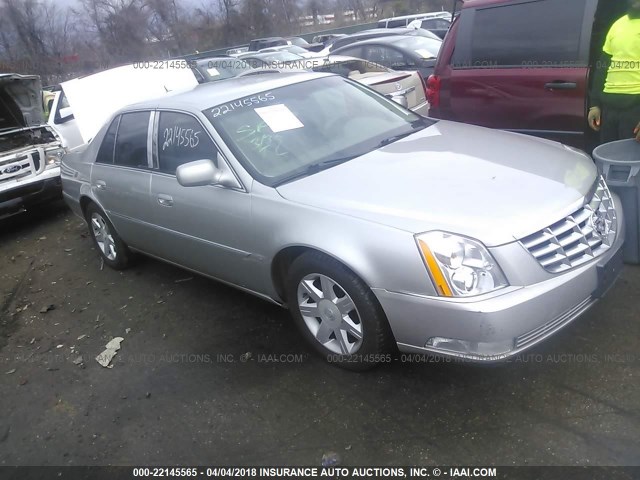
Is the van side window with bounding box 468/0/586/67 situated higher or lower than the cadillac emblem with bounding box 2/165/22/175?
higher

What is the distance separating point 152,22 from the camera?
3581cm

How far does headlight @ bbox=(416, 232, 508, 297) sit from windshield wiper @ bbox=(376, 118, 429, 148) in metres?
1.28

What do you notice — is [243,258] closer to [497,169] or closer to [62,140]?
[497,169]

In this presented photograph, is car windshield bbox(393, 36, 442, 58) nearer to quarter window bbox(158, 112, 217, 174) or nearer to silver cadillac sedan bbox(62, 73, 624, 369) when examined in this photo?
silver cadillac sedan bbox(62, 73, 624, 369)

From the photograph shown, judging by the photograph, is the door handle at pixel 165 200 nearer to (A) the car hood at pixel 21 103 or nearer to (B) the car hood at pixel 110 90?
(B) the car hood at pixel 110 90

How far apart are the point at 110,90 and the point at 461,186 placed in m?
5.99

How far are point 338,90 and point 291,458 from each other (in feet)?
8.69

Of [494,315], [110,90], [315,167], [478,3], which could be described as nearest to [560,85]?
[478,3]

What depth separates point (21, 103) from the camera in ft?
26.3

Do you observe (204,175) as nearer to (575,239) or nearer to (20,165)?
(575,239)

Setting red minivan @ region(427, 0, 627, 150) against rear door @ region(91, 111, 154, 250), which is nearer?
rear door @ region(91, 111, 154, 250)

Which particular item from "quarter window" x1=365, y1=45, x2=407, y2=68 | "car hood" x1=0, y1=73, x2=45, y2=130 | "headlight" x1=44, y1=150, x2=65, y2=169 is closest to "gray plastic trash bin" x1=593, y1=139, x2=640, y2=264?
"headlight" x1=44, y1=150, x2=65, y2=169

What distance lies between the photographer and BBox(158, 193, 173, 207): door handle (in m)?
3.91

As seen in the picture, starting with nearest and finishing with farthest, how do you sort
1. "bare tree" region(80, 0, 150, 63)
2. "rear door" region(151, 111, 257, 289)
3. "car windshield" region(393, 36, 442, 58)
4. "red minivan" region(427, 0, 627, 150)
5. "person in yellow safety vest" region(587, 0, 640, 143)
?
"rear door" region(151, 111, 257, 289)
"person in yellow safety vest" region(587, 0, 640, 143)
"red minivan" region(427, 0, 627, 150)
"car windshield" region(393, 36, 442, 58)
"bare tree" region(80, 0, 150, 63)
